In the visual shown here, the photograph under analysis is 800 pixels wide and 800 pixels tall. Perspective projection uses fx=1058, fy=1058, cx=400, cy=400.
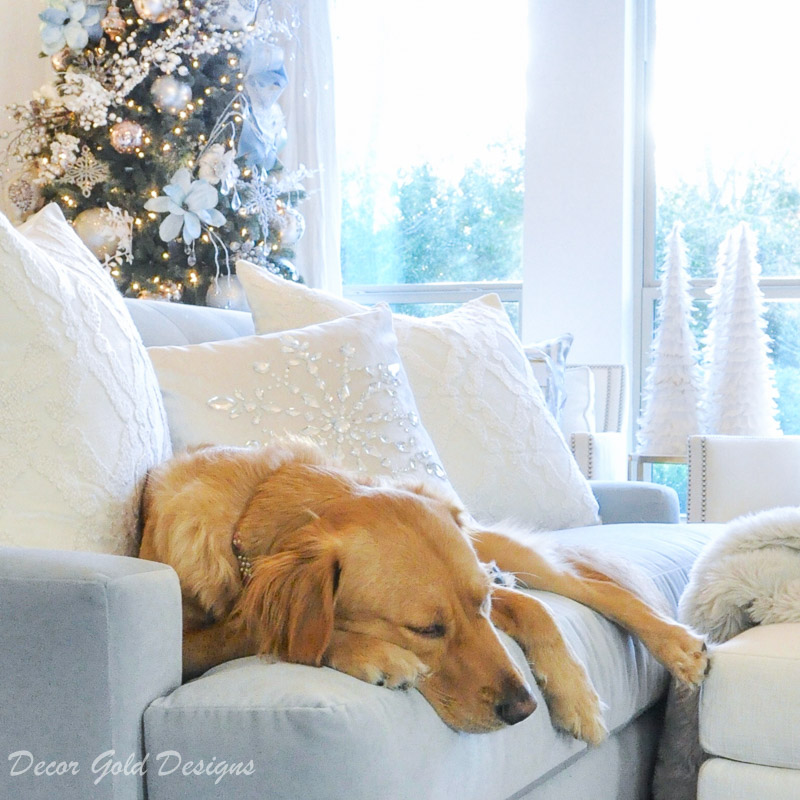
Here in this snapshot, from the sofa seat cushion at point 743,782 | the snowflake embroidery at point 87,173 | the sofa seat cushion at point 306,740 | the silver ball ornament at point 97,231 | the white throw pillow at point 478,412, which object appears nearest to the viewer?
the sofa seat cushion at point 306,740

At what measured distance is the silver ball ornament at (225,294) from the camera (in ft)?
14.1

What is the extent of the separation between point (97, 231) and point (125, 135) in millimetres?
398

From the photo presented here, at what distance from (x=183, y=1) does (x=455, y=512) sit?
3.67 metres

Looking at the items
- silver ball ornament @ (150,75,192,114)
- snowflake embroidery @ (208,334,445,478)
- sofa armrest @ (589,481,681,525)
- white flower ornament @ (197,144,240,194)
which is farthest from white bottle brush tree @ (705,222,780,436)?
snowflake embroidery @ (208,334,445,478)

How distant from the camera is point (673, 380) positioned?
4477 millimetres

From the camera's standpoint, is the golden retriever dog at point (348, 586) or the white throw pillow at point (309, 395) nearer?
the golden retriever dog at point (348, 586)

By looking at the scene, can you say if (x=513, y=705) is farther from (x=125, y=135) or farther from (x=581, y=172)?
(x=581, y=172)

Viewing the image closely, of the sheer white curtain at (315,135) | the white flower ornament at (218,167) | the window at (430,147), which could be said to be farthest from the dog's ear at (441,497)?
the window at (430,147)

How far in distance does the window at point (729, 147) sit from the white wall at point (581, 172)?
237mm

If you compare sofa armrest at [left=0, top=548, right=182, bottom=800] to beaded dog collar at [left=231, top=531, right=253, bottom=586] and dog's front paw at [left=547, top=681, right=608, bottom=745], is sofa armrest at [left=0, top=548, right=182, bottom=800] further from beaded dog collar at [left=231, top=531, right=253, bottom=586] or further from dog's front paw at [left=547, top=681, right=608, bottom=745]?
dog's front paw at [left=547, top=681, right=608, bottom=745]

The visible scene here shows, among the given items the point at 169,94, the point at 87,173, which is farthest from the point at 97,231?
the point at 169,94

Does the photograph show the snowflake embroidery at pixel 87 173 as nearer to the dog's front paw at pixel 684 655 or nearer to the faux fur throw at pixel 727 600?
the faux fur throw at pixel 727 600

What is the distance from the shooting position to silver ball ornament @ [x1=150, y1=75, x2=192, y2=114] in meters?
4.21

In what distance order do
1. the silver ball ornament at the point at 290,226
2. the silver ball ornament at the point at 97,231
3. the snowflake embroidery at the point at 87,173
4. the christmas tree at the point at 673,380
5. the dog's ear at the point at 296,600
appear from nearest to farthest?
the dog's ear at the point at 296,600
the silver ball ornament at the point at 97,231
the snowflake embroidery at the point at 87,173
the christmas tree at the point at 673,380
the silver ball ornament at the point at 290,226
